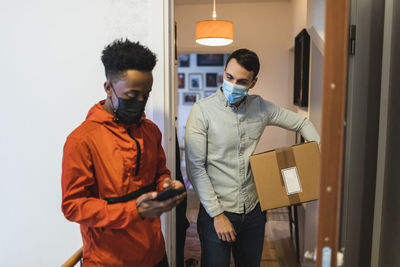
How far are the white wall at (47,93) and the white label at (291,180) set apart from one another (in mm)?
622

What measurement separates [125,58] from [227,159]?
68cm

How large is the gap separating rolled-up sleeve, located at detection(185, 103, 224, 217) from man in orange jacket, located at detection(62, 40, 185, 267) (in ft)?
1.06

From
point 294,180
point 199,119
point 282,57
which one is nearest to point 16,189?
point 199,119

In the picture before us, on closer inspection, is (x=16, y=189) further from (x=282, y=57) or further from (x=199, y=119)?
(x=282, y=57)

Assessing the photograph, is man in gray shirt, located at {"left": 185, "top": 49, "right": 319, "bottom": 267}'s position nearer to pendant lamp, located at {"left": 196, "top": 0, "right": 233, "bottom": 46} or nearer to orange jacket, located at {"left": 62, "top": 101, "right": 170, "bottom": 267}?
orange jacket, located at {"left": 62, "top": 101, "right": 170, "bottom": 267}

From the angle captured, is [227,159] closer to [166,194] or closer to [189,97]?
[166,194]

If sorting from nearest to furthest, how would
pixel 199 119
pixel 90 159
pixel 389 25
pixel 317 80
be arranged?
pixel 90 159 < pixel 389 25 < pixel 199 119 < pixel 317 80

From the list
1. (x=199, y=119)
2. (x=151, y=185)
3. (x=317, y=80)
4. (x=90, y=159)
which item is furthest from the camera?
(x=317, y=80)

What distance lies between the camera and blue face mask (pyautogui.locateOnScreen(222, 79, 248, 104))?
1.44 m

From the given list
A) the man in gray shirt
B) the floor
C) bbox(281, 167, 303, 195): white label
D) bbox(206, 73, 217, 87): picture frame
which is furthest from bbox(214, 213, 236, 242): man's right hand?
bbox(206, 73, 217, 87): picture frame

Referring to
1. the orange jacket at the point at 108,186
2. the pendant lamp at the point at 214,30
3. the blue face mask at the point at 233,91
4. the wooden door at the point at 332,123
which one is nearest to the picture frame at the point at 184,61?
the pendant lamp at the point at 214,30

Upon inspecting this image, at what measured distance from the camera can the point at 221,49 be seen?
4.58m

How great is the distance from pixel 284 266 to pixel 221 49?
2991mm

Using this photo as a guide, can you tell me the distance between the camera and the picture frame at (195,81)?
23.7ft
